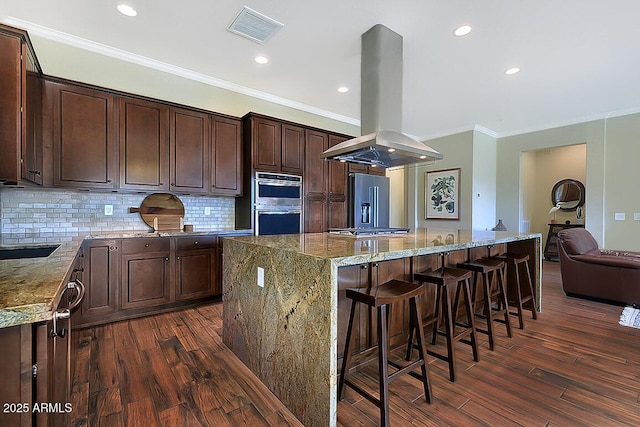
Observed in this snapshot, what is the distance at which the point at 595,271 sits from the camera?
356cm

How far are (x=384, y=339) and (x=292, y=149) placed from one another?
10.7 feet

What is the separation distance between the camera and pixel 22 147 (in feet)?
7.09

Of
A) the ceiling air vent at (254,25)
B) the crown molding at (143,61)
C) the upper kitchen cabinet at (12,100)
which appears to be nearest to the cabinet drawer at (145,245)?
the upper kitchen cabinet at (12,100)

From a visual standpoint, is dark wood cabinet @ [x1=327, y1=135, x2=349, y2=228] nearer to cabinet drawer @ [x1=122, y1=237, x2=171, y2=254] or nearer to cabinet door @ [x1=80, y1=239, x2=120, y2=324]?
cabinet drawer @ [x1=122, y1=237, x2=171, y2=254]

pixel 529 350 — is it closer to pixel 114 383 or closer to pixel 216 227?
pixel 114 383

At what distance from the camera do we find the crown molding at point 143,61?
115 inches

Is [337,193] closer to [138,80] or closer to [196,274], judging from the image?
[196,274]

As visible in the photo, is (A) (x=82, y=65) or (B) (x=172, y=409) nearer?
(B) (x=172, y=409)

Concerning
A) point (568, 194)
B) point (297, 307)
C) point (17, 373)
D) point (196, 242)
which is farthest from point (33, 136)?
point (568, 194)

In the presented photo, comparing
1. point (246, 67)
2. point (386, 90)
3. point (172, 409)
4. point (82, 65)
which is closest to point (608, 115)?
point (386, 90)

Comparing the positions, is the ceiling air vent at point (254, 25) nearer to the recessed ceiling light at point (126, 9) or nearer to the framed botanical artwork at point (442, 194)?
the recessed ceiling light at point (126, 9)

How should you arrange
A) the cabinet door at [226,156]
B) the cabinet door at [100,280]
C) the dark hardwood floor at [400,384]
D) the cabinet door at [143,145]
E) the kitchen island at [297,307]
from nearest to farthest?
the kitchen island at [297,307] → the dark hardwood floor at [400,384] → the cabinet door at [100,280] → the cabinet door at [143,145] → the cabinet door at [226,156]

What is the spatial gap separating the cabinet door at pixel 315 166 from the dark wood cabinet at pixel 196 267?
1.62 meters

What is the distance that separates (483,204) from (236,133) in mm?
5101
